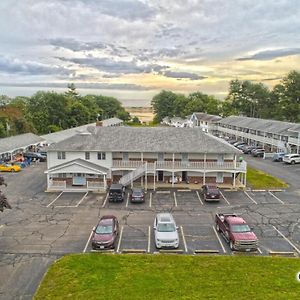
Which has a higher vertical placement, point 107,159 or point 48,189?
point 107,159

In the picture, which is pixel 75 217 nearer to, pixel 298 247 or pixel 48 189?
pixel 48 189

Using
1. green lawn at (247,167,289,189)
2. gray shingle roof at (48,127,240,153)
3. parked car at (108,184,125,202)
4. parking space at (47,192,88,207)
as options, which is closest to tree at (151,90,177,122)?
green lawn at (247,167,289,189)

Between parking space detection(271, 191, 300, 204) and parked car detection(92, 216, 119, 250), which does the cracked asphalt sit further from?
parked car detection(92, 216, 119, 250)

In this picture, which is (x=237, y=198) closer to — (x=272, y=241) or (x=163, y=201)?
(x=163, y=201)

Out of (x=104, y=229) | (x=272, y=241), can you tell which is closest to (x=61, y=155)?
(x=104, y=229)

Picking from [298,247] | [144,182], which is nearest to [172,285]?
[298,247]

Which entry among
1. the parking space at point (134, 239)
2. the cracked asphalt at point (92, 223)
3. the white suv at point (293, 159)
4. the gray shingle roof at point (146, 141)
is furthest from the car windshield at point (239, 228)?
the white suv at point (293, 159)

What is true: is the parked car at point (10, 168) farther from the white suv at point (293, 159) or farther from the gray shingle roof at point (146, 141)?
the white suv at point (293, 159)
